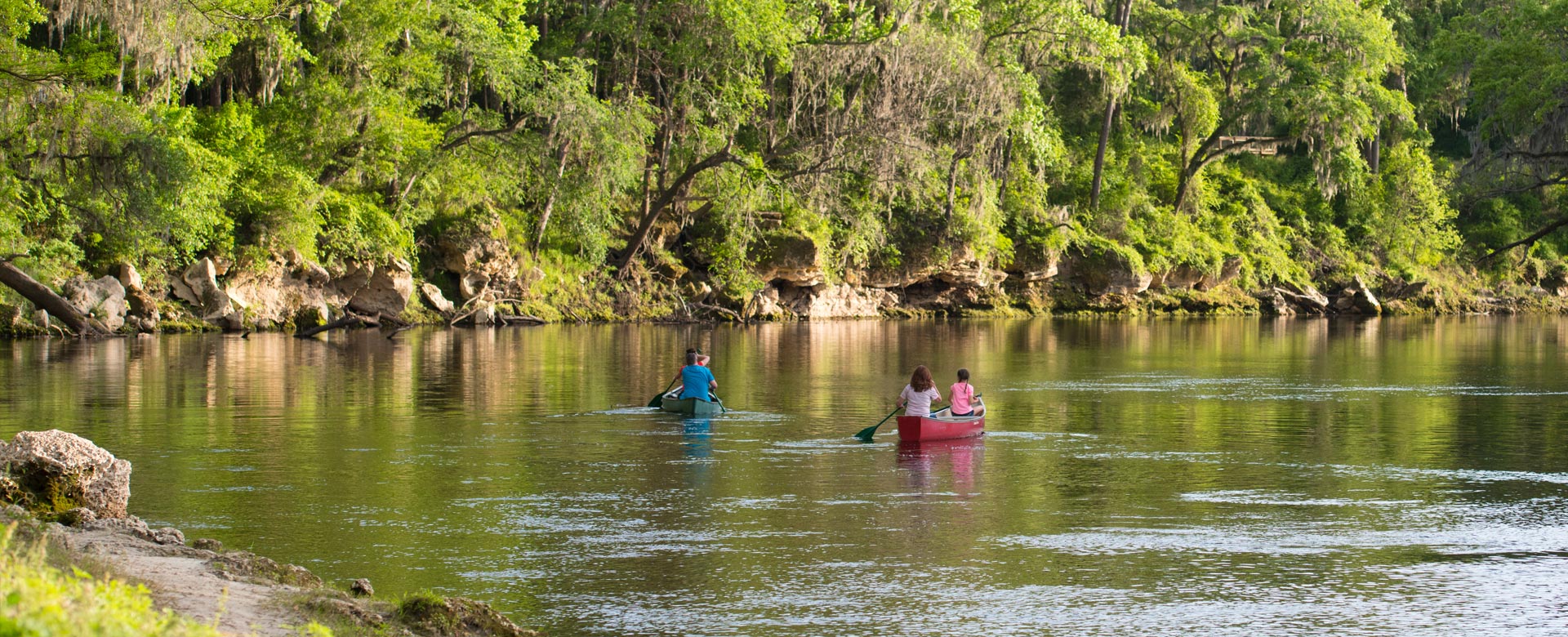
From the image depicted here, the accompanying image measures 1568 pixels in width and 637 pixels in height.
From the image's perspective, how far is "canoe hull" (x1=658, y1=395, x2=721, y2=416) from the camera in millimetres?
21734

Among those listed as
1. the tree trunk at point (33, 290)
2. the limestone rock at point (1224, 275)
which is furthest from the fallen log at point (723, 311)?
the limestone rock at point (1224, 275)

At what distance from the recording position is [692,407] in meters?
21.7

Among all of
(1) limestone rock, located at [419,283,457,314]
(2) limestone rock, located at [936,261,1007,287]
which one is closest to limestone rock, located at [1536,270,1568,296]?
(2) limestone rock, located at [936,261,1007,287]

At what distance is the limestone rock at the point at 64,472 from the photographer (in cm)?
1119

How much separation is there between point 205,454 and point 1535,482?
14.8 metres

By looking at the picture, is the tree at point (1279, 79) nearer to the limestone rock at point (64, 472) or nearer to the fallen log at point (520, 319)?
the fallen log at point (520, 319)

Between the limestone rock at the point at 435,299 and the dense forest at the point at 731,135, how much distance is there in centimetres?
127

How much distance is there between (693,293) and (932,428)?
3608cm

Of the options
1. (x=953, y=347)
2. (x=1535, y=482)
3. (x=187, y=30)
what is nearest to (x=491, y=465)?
(x=1535, y=482)

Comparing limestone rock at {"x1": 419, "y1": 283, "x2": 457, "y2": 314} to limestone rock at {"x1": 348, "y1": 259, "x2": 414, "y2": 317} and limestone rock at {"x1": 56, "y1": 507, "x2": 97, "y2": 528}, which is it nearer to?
limestone rock at {"x1": 348, "y1": 259, "x2": 414, "y2": 317}

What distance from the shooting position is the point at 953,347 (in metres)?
39.5

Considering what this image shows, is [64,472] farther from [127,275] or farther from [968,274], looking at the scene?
[968,274]

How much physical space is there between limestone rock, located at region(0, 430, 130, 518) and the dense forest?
18025mm

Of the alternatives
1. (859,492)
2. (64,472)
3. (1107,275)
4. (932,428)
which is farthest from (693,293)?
(64,472)
